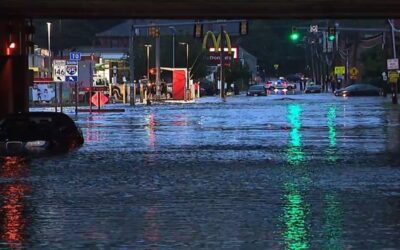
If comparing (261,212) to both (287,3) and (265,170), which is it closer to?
(265,170)

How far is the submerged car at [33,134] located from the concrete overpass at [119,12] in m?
5.55

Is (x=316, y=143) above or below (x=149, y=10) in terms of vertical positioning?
below

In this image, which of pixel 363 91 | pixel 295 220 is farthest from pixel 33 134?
pixel 363 91

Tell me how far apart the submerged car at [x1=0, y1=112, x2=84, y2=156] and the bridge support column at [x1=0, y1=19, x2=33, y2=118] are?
33.5ft

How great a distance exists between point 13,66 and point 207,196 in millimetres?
21878

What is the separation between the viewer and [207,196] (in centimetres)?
1340

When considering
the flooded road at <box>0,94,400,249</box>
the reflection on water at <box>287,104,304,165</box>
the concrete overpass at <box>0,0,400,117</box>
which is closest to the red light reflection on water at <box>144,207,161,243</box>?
the flooded road at <box>0,94,400,249</box>

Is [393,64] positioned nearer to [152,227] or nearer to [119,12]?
[119,12]

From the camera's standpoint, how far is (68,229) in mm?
10469

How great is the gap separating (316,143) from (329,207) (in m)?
12.8

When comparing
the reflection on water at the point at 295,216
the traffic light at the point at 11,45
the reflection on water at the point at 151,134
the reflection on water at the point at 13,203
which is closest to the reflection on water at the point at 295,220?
the reflection on water at the point at 295,216

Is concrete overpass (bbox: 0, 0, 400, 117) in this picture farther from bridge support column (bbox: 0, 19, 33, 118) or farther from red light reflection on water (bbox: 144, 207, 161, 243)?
red light reflection on water (bbox: 144, 207, 161, 243)

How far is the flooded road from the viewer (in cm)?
987

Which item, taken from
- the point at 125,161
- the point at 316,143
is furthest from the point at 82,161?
the point at 316,143
